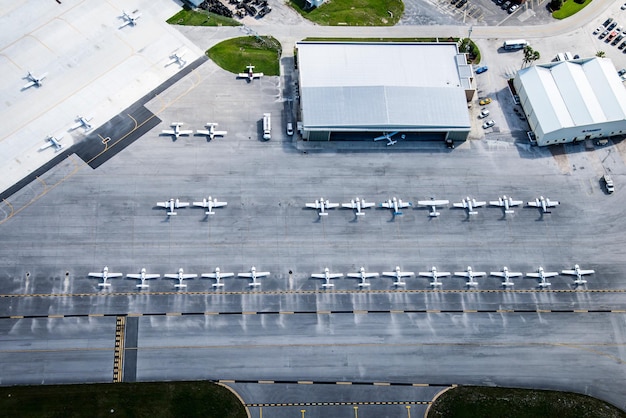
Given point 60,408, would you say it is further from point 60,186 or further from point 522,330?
point 522,330

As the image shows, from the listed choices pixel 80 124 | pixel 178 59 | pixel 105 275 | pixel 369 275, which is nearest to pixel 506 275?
pixel 369 275

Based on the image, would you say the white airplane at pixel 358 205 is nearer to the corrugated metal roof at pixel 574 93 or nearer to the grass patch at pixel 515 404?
the grass patch at pixel 515 404

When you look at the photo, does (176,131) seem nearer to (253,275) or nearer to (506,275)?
(253,275)

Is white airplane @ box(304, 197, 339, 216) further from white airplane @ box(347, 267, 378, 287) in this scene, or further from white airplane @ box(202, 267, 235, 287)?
white airplane @ box(202, 267, 235, 287)

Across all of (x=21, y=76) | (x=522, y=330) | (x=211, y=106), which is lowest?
(x=522, y=330)

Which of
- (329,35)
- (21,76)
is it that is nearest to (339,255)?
(329,35)

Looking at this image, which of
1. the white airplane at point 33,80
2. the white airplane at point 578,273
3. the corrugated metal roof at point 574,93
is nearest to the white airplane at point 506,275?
the white airplane at point 578,273
